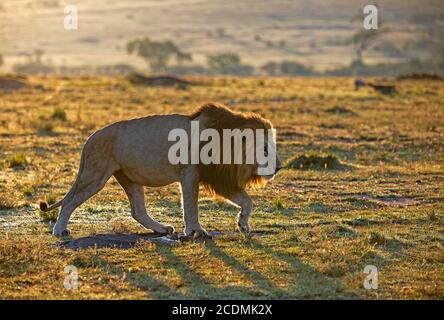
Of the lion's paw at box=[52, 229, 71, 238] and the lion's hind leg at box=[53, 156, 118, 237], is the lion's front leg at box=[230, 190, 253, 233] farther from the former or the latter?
the lion's paw at box=[52, 229, 71, 238]

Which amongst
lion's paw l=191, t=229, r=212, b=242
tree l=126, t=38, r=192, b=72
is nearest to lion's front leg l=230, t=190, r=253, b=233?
lion's paw l=191, t=229, r=212, b=242

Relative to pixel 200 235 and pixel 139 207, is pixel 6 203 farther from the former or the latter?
Answer: pixel 200 235

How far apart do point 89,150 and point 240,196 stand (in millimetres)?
1939

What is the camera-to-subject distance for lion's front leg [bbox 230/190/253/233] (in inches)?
395

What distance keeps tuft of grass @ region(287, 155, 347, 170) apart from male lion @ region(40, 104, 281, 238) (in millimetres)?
6001

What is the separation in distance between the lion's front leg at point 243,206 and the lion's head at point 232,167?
3.0 inches

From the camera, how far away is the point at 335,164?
16234 millimetres

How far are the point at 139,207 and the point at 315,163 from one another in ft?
20.8

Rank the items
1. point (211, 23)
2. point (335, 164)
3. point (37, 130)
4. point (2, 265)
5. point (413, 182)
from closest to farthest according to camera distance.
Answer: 1. point (2, 265)
2. point (413, 182)
3. point (335, 164)
4. point (37, 130)
5. point (211, 23)

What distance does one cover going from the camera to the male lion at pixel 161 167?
32.6 feet

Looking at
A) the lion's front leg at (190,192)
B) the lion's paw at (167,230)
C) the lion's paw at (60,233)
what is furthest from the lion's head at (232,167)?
the lion's paw at (60,233)

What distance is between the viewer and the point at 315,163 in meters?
16.2
